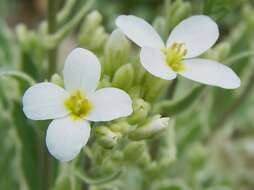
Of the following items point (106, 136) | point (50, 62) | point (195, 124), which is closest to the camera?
point (106, 136)

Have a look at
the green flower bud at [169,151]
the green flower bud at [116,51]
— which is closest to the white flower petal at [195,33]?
the green flower bud at [116,51]

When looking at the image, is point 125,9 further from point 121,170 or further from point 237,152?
point 121,170

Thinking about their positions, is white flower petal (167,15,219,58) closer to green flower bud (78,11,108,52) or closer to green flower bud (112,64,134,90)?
green flower bud (112,64,134,90)

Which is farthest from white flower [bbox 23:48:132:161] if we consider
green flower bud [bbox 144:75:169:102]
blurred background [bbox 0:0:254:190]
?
blurred background [bbox 0:0:254:190]

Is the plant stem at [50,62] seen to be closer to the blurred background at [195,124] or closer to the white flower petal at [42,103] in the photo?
the blurred background at [195,124]

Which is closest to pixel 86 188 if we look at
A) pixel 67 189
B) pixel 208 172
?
pixel 67 189

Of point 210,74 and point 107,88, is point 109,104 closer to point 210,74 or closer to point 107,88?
point 107,88

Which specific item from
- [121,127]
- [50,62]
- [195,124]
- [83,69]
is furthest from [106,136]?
[195,124]
